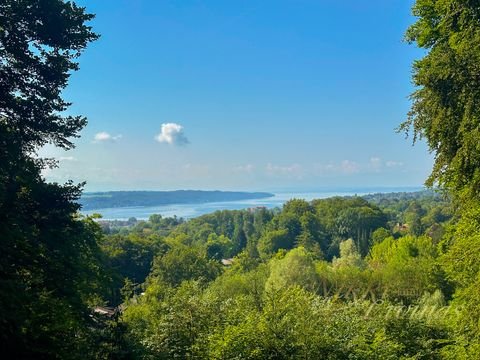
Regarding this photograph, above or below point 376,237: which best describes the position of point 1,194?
above

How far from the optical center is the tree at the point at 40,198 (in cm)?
779

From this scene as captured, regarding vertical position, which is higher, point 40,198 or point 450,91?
point 450,91

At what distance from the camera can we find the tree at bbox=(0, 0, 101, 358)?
25.6 ft

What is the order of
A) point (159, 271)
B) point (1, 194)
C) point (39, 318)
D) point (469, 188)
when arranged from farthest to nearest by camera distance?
point (159, 271)
point (469, 188)
point (39, 318)
point (1, 194)

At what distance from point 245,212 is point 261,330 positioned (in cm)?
11162

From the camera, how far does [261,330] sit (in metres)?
10.1

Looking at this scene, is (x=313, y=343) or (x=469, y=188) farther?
(x=313, y=343)

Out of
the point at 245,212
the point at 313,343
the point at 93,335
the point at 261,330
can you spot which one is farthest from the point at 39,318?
the point at 245,212

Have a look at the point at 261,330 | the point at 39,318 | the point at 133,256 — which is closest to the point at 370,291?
the point at 261,330

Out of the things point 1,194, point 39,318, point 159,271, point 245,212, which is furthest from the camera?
point 245,212

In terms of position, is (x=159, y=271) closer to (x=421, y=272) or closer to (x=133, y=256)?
(x=133, y=256)

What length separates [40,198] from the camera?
9.51m

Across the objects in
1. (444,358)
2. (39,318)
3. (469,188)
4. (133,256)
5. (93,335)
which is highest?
(469,188)

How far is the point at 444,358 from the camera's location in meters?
10.3
